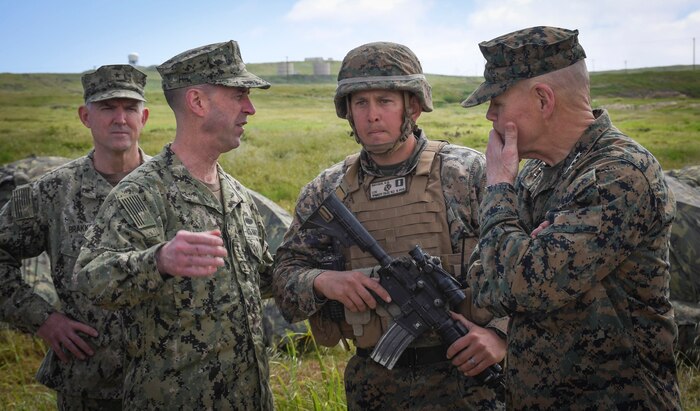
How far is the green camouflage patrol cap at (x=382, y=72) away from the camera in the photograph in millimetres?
3564

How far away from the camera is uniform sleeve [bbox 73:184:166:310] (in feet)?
9.25

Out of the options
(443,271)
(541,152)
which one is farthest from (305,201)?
(541,152)

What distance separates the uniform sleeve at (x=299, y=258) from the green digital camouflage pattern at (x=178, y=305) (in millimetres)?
220

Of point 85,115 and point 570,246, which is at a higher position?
point 85,115

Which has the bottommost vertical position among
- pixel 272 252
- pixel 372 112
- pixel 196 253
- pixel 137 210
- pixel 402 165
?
pixel 272 252

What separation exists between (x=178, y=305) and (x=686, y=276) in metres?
5.48

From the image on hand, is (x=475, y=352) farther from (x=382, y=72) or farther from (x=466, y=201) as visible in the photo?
→ (x=382, y=72)

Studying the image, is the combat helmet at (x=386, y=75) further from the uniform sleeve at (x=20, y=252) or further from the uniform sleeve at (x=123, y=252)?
the uniform sleeve at (x=20, y=252)

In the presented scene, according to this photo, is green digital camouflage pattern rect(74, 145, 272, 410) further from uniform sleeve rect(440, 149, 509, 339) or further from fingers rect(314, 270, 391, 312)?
uniform sleeve rect(440, 149, 509, 339)

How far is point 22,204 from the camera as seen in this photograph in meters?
4.17

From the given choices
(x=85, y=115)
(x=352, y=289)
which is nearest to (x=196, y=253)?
(x=352, y=289)

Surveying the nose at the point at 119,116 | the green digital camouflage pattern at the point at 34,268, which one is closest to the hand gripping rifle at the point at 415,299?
the nose at the point at 119,116

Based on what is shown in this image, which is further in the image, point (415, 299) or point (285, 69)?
point (285, 69)

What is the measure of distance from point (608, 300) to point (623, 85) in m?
56.5
